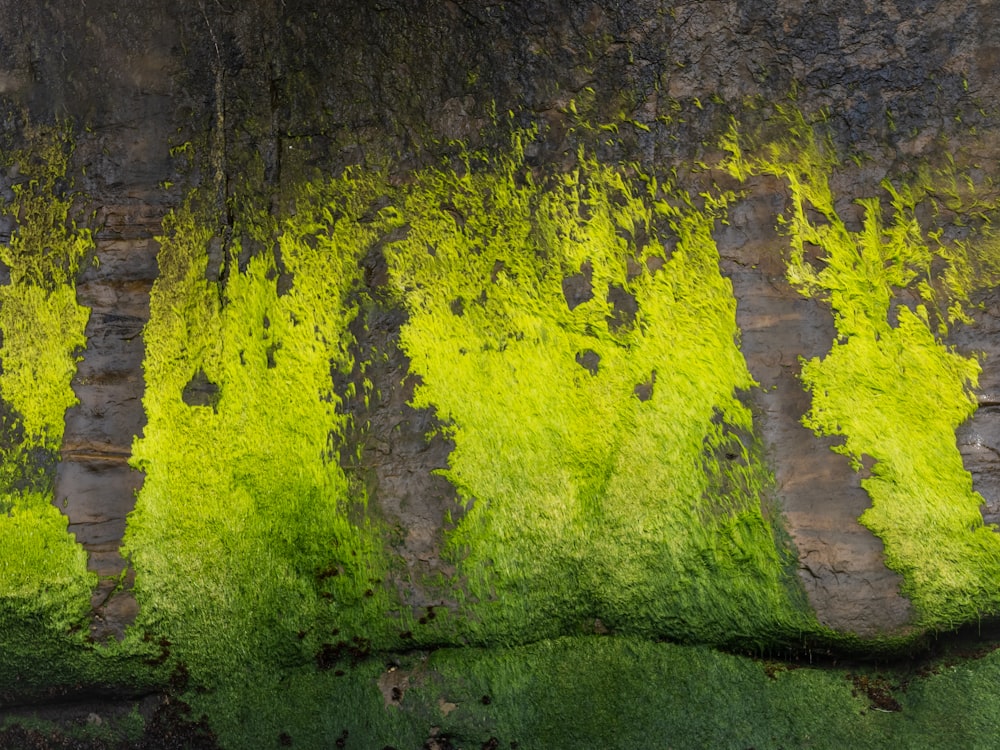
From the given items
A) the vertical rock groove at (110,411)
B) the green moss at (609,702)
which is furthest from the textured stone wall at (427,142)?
the green moss at (609,702)

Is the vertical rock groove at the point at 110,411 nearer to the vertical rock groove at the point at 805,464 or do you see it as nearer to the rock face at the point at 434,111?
the rock face at the point at 434,111

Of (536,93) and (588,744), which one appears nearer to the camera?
(588,744)

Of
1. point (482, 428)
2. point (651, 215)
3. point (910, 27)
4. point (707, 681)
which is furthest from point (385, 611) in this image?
point (910, 27)

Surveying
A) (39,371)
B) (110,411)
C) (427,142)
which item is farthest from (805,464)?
(39,371)

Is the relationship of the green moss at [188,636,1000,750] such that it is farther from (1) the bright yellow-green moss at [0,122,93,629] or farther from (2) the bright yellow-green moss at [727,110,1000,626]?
(1) the bright yellow-green moss at [0,122,93,629]

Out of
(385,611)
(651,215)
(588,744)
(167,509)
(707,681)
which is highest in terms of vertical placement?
(651,215)

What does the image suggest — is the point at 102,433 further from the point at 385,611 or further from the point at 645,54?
the point at 645,54

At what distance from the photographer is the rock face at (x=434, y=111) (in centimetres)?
267

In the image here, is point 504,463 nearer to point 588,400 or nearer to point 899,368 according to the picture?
point 588,400

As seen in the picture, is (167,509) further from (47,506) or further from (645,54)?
(645,54)

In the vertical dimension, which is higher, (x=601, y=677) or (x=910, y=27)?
(x=910, y=27)

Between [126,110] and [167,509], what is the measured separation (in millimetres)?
1529

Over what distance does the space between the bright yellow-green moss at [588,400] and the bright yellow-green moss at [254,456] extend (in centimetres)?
34

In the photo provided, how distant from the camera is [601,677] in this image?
2.68 metres
